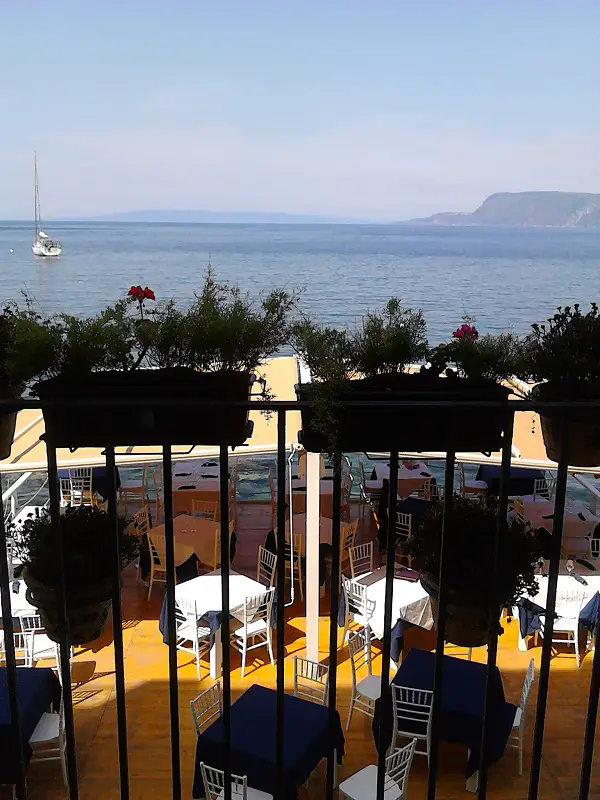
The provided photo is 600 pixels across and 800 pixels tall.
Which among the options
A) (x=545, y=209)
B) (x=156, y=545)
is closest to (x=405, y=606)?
(x=156, y=545)

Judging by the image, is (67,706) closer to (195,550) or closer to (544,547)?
(544,547)

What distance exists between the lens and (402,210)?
190ft

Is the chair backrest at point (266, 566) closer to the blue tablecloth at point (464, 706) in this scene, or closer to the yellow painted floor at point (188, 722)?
the yellow painted floor at point (188, 722)

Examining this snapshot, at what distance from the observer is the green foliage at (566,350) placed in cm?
175

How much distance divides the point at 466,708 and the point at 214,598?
216cm

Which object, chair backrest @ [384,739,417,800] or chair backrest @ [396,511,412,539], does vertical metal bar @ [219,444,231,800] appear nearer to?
chair backrest @ [384,739,417,800]

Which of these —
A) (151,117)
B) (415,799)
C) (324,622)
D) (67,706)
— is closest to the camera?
(67,706)

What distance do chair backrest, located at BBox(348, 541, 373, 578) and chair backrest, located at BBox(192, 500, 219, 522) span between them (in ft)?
5.86

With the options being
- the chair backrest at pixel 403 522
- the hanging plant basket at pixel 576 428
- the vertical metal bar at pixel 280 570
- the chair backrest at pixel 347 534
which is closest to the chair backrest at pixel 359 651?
the chair backrest at pixel 347 534

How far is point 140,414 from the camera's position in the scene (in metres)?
1.70

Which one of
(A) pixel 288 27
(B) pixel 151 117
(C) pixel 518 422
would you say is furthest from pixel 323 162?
(C) pixel 518 422

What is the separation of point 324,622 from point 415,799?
2298 mm

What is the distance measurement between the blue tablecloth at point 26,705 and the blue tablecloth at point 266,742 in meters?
1.04

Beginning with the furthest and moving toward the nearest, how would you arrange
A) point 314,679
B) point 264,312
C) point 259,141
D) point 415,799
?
point 259,141
point 314,679
point 415,799
point 264,312
